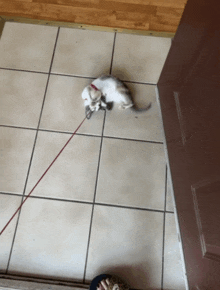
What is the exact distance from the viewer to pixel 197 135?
2.68 ft

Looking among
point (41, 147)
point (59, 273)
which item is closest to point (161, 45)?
point (41, 147)

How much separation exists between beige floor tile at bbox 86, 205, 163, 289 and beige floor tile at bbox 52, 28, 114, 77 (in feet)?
2.54

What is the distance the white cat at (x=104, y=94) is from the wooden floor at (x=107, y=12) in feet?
1.53

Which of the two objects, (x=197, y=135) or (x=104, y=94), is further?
(x=104, y=94)

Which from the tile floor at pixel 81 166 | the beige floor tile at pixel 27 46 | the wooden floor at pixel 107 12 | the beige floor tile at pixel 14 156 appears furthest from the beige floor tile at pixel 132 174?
the wooden floor at pixel 107 12

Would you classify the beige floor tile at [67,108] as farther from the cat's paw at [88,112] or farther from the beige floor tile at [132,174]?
the beige floor tile at [132,174]

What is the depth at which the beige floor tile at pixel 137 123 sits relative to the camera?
1261 mm

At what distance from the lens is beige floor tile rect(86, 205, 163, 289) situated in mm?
1067

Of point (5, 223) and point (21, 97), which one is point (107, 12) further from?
point (5, 223)

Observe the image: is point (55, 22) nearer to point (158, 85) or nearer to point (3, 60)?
point (3, 60)

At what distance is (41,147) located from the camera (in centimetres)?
123

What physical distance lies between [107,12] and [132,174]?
3.36 ft

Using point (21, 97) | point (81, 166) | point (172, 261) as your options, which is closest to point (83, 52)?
point (21, 97)

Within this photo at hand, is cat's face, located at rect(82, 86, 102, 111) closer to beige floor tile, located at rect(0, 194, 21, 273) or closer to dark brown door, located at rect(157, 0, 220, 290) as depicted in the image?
dark brown door, located at rect(157, 0, 220, 290)
